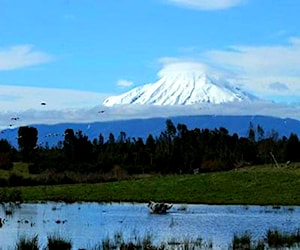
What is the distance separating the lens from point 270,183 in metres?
71.4

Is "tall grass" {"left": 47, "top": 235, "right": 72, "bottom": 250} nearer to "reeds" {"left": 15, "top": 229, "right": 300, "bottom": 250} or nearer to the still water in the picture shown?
"reeds" {"left": 15, "top": 229, "right": 300, "bottom": 250}

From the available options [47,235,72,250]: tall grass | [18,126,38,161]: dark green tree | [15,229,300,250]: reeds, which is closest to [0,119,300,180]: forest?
[18,126,38,161]: dark green tree

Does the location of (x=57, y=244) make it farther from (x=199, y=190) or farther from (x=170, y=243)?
(x=199, y=190)

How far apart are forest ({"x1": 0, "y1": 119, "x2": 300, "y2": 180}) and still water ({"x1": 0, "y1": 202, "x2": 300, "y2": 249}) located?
1573 inches

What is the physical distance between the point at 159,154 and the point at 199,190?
5204cm

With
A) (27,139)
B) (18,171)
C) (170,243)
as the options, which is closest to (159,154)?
(27,139)

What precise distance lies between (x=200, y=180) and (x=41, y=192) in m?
15.4

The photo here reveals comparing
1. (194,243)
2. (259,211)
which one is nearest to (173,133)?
(259,211)

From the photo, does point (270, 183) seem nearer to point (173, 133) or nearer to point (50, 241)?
point (50, 241)

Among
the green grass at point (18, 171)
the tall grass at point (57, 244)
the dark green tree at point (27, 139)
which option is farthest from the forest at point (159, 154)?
the tall grass at point (57, 244)

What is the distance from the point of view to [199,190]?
72375 millimetres

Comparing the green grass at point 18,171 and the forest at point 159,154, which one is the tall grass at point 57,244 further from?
the forest at point 159,154

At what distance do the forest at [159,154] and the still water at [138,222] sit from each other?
39960 mm

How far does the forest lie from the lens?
344 feet
